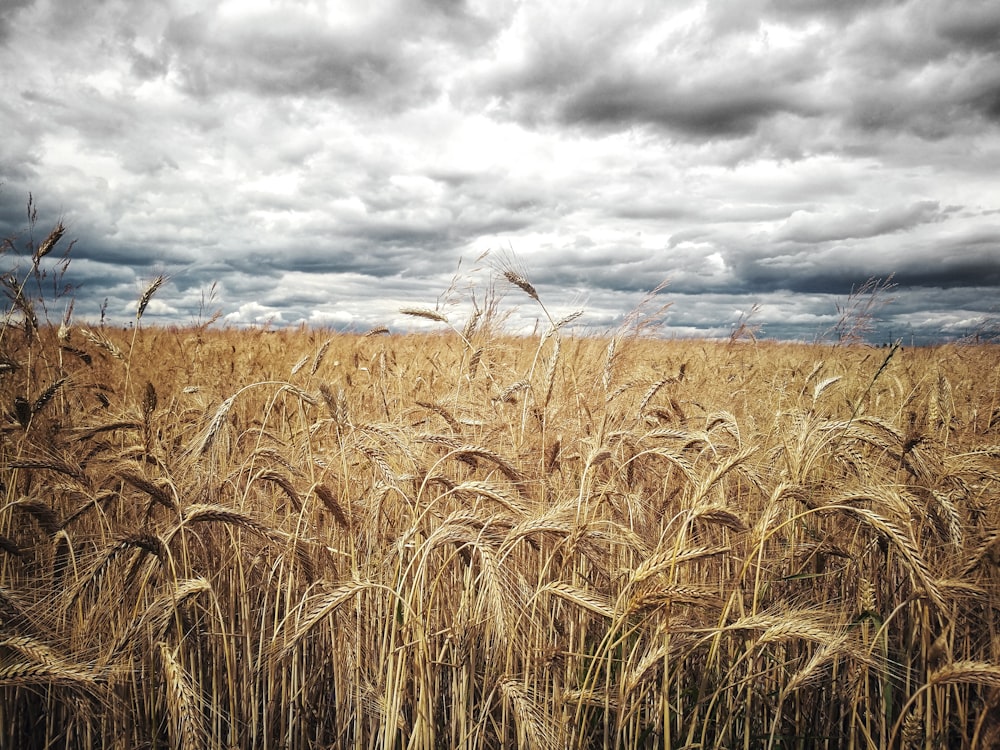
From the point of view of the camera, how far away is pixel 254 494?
3.16m

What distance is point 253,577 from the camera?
2.61m

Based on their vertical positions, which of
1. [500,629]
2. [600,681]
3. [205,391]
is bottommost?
[600,681]

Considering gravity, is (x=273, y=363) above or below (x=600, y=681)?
above

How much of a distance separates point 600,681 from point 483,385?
2717mm

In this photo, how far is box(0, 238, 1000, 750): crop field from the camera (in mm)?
1642

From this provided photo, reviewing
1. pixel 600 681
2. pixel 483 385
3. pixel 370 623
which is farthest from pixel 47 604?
pixel 483 385

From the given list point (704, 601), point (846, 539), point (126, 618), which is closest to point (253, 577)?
point (126, 618)

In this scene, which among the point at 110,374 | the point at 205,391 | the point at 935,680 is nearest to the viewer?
the point at 935,680

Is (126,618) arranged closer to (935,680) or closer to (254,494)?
(254,494)

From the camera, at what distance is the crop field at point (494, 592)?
164cm

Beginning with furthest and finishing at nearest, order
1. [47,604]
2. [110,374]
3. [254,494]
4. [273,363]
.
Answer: [273,363] < [110,374] < [254,494] < [47,604]

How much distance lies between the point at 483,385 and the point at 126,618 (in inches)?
115

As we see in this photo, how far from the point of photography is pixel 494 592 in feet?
5.02

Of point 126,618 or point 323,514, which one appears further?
point 323,514
